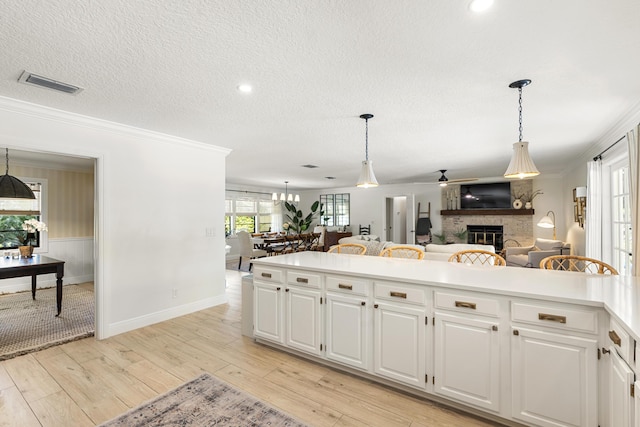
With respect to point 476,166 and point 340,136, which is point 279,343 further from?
point 476,166

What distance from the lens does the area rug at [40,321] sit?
3.07 metres

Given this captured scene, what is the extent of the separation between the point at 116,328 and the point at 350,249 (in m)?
2.89

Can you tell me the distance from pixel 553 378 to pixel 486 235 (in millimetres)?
7335

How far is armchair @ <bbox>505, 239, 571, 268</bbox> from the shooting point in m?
5.44

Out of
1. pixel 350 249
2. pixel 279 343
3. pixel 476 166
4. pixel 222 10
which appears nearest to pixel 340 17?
pixel 222 10

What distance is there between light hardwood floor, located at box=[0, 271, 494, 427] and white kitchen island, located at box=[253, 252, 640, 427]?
0.16 meters

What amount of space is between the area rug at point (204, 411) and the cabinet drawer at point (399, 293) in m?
1.02

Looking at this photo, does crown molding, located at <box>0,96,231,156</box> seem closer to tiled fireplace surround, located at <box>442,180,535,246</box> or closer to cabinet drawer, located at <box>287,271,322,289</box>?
cabinet drawer, located at <box>287,271,322,289</box>

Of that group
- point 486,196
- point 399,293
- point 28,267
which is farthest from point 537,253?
point 28,267

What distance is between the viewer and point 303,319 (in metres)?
2.66

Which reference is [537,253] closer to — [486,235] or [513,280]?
[486,235]

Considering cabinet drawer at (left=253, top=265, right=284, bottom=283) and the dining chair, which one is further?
the dining chair

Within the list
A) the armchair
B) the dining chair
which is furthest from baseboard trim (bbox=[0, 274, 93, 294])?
the armchair

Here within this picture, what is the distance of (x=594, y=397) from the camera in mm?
1616
